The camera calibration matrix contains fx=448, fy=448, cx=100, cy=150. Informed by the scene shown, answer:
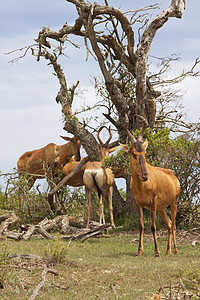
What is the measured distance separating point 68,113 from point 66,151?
5.01ft

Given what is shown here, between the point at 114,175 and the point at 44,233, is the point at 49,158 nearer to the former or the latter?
the point at 114,175

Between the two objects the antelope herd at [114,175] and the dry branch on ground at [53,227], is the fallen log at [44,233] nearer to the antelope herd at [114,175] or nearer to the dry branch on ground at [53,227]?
the dry branch on ground at [53,227]

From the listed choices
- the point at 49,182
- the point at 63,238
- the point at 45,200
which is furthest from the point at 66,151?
the point at 63,238

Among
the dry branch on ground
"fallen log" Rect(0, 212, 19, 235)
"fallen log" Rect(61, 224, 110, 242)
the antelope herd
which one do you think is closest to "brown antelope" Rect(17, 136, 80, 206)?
the antelope herd

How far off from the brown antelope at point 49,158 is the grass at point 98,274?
652 cm

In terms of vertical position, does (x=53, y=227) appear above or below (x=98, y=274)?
above

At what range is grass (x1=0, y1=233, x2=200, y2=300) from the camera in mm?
6297

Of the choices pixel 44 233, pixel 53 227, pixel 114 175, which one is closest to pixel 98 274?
pixel 44 233

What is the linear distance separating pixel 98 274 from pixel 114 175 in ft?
27.3

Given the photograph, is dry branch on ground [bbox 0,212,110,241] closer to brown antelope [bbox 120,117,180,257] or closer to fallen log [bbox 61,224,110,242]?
fallen log [bbox 61,224,110,242]

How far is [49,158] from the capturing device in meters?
17.0

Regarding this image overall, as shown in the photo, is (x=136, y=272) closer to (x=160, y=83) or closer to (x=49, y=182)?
(x=49, y=182)

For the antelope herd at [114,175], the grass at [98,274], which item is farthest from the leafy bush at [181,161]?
the grass at [98,274]

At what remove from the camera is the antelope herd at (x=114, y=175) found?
29.1 ft
